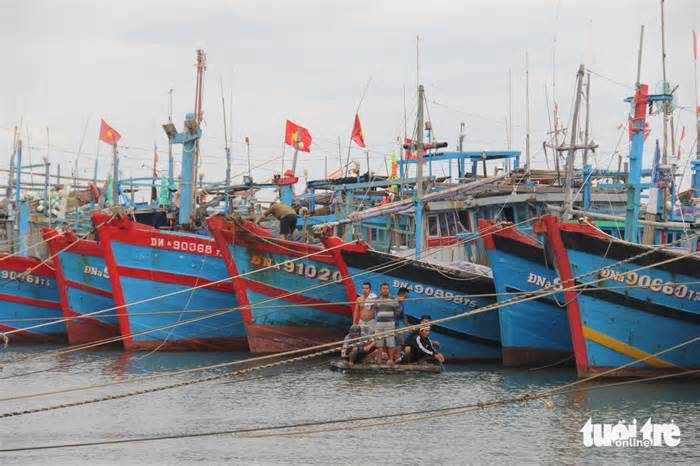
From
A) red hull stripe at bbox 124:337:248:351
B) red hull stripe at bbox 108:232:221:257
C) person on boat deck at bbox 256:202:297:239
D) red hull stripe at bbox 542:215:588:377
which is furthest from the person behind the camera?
red hull stripe at bbox 124:337:248:351

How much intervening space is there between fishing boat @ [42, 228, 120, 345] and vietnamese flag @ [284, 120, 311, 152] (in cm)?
664

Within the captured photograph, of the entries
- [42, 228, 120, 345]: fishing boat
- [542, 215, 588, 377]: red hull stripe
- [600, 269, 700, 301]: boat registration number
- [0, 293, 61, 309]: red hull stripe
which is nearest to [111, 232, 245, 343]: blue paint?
[42, 228, 120, 345]: fishing boat

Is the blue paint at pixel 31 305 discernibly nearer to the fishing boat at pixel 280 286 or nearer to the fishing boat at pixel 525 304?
the fishing boat at pixel 280 286

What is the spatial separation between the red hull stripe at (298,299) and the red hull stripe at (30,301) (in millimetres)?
9193

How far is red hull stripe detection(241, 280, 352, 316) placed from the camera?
2386cm

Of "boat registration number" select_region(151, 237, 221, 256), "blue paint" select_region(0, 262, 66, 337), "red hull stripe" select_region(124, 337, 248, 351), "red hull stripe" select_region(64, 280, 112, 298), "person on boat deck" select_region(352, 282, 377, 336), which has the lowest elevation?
"red hull stripe" select_region(124, 337, 248, 351)

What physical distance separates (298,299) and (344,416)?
8.58 metres

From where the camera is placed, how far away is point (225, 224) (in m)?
23.6

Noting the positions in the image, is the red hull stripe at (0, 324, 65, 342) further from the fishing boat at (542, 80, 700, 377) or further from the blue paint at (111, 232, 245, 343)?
the fishing boat at (542, 80, 700, 377)

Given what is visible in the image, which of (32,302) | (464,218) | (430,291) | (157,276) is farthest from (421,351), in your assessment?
(32,302)

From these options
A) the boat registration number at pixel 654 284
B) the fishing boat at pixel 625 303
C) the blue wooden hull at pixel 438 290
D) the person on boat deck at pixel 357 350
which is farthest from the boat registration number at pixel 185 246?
the boat registration number at pixel 654 284

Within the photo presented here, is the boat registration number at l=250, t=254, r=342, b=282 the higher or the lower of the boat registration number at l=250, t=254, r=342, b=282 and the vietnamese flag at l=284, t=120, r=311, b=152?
the lower

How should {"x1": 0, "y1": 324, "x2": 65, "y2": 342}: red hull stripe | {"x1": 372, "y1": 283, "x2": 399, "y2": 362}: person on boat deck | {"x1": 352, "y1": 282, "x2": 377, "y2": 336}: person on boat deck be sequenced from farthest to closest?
{"x1": 0, "y1": 324, "x2": 65, "y2": 342}: red hull stripe → {"x1": 352, "y1": 282, "x2": 377, "y2": 336}: person on boat deck → {"x1": 372, "y1": 283, "x2": 399, "y2": 362}: person on boat deck

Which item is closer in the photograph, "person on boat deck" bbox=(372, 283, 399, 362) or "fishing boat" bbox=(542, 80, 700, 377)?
"fishing boat" bbox=(542, 80, 700, 377)
